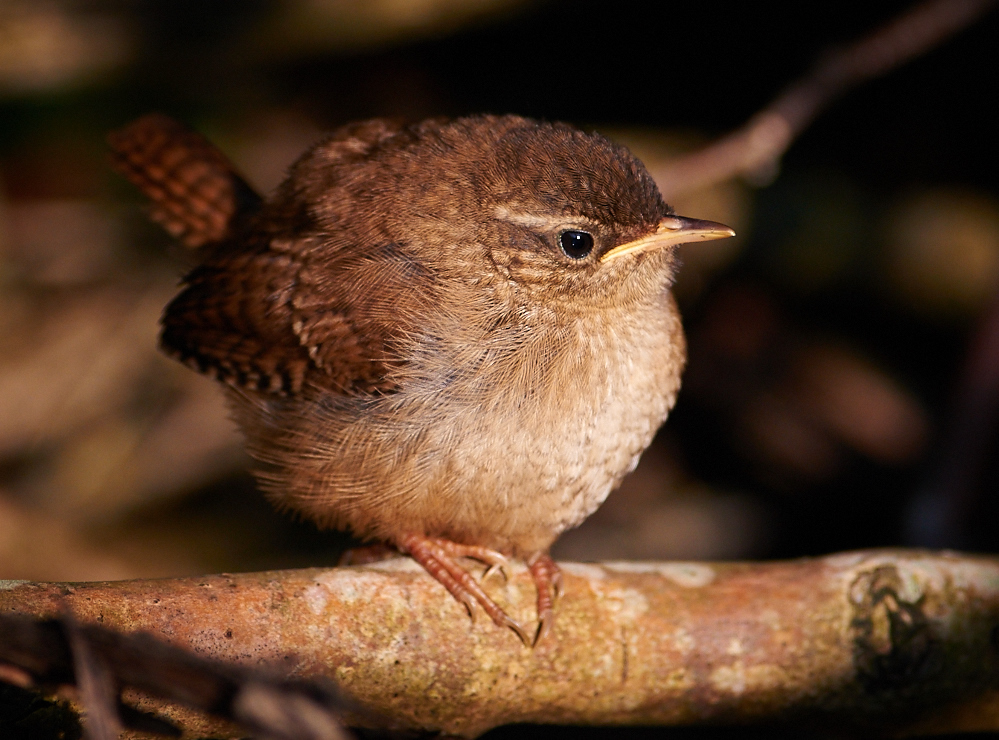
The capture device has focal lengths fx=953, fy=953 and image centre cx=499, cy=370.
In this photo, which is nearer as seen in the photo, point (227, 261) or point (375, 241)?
point (375, 241)

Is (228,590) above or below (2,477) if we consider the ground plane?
above

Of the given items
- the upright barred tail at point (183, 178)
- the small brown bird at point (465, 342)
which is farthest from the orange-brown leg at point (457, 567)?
the upright barred tail at point (183, 178)

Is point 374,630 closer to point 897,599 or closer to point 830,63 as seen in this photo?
point 897,599

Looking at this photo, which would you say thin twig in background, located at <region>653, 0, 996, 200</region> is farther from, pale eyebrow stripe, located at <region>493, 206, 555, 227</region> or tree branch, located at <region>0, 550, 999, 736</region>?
Answer: tree branch, located at <region>0, 550, 999, 736</region>

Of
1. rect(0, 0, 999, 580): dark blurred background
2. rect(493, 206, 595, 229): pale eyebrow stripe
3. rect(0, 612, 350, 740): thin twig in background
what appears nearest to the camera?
rect(0, 612, 350, 740): thin twig in background

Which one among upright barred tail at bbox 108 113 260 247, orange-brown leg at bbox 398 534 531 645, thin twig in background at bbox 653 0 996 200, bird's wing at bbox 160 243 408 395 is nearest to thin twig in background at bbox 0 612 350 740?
orange-brown leg at bbox 398 534 531 645

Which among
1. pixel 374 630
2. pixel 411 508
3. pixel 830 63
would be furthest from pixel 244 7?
pixel 374 630

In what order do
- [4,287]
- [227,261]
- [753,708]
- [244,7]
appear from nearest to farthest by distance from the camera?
[753,708]
[227,261]
[244,7]
[4,287]

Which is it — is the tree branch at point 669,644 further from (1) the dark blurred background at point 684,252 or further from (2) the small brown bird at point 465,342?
(1) the dark blurred background at point 684,252
